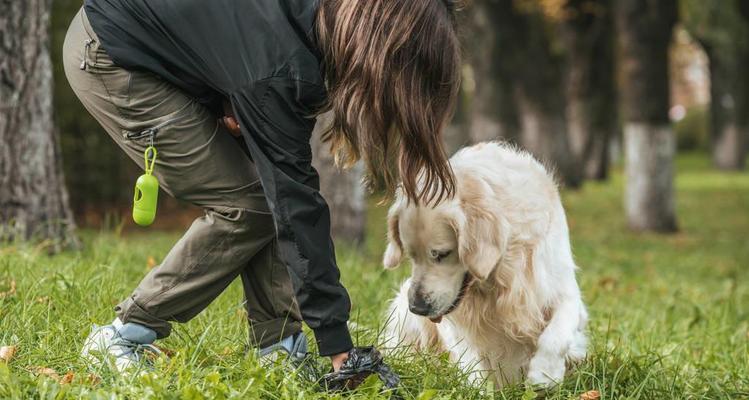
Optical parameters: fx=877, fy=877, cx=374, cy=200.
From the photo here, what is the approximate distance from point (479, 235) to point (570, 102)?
17.2 metres

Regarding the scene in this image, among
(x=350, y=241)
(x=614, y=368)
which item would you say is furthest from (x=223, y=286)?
(x=350, y=241)

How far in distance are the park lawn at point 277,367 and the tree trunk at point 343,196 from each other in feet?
1.01

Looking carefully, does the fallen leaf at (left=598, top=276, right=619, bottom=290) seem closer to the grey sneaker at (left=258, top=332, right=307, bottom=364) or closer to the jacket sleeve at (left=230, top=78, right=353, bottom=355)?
the grey sneaker at (left=258, top=332, right=307, bottom=364)

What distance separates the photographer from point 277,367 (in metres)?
3.05

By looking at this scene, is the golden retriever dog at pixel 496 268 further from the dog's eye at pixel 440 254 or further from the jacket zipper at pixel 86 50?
the jacket zipper at pixel 86 50

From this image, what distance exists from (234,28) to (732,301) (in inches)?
170

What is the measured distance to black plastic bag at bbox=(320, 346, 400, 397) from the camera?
2.95 meters

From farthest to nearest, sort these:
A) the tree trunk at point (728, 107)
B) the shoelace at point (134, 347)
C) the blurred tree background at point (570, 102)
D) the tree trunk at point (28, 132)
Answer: the tree trunk at point (728, 107) → the blurred tree background at point (570, 102) → the tree trunk at point (28, 132) → the shoelace at point (134, 347)

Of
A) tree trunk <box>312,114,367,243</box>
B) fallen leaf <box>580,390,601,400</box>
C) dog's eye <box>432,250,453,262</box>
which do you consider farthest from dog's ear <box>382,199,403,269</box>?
tree trunk <box>312,114,367,243</box>

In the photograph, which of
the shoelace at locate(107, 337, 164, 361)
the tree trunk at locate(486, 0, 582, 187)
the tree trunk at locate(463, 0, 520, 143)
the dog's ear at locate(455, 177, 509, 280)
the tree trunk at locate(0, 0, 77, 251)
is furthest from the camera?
the tree trunk at locate(486, 0, 582, 187)

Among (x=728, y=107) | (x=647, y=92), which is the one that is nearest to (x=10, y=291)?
(x=647, y=92)

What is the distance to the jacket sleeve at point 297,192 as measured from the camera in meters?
2.75

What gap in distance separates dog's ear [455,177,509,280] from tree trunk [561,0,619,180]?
630 inches

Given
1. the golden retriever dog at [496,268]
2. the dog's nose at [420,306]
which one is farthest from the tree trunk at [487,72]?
the dog's nose at [420,306]
